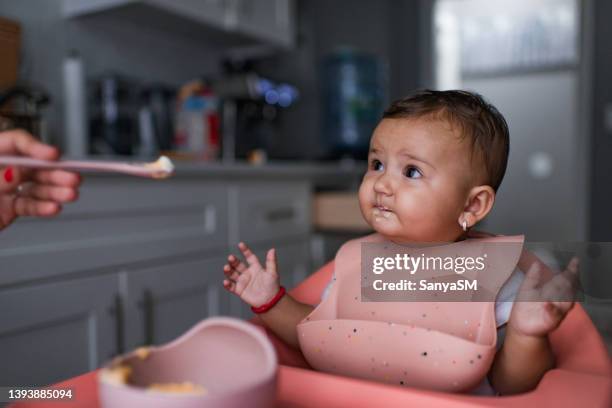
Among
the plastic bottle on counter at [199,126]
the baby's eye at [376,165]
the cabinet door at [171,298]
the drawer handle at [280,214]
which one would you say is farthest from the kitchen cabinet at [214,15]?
the baby's eye at [376,165]

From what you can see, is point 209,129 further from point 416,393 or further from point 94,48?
point 416,393

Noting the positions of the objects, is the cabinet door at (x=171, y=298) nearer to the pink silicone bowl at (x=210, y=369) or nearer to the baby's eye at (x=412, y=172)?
the baby's eye at (x=412, y=172)

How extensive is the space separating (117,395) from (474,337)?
0.33 meters

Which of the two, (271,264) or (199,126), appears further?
(199,126)

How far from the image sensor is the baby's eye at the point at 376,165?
60 cm

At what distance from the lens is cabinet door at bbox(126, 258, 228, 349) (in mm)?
Answer: 1466

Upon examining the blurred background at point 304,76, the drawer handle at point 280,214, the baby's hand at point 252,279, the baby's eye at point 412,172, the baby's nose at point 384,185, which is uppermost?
the blurred background at point 304,76

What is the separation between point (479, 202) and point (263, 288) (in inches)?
9.6

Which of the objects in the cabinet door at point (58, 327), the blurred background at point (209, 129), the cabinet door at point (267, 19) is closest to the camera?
the cabinet door at point (58, 327)

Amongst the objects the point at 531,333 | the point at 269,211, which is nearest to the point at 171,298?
the point at 269,211

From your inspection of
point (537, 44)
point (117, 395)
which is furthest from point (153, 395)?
point (537, 44)

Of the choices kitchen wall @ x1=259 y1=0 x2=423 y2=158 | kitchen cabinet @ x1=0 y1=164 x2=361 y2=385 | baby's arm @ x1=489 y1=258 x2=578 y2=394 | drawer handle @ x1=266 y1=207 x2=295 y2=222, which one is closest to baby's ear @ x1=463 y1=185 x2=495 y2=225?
baby's arm @ x1=489 y1=258 x2=578 y2=394

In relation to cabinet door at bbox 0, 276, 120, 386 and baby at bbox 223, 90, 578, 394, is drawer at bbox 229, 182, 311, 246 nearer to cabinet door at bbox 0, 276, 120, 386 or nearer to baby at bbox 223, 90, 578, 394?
cabinet door at bbox 0, 276, 120, 386

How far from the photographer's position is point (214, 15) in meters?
2.10
